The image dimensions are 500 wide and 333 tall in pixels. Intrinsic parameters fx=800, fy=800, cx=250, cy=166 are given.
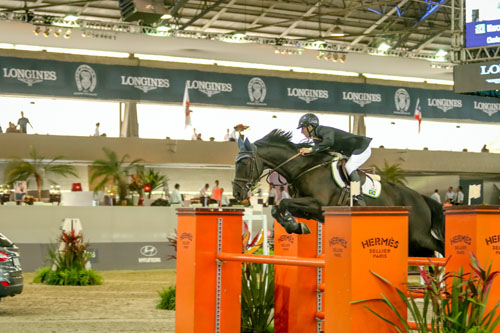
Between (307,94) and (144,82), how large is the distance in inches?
289

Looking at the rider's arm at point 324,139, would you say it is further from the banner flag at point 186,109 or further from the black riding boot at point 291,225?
the banner flag at point 186,109

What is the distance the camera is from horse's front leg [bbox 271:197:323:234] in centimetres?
839

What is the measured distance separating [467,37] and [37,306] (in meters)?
8.57

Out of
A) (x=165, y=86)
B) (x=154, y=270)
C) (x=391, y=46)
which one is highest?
(x=391, y=46)

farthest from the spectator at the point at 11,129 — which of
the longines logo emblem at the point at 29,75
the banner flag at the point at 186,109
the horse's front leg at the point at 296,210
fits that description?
the horse's front leg at the point at 296,210

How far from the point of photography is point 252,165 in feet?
30.8

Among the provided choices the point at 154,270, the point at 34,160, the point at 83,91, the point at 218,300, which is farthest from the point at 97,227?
the point at 218,300

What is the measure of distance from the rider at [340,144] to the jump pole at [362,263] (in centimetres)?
406

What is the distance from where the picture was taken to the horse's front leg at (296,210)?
839cm

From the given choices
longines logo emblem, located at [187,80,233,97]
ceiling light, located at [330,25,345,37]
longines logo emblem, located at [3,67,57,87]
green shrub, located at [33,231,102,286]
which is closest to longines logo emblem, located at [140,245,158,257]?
green shrub, located at [33,231,102,286]

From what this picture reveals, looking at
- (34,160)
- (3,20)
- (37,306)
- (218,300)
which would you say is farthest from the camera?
(34,160)

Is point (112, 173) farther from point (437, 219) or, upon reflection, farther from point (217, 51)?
point (437, 219)

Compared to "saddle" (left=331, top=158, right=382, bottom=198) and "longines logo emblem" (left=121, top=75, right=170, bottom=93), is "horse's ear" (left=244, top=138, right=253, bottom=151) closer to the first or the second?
"saddle" (left=331, top=158, right=382, bottom=198)

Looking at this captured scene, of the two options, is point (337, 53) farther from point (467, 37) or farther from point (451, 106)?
point (467, 37)
